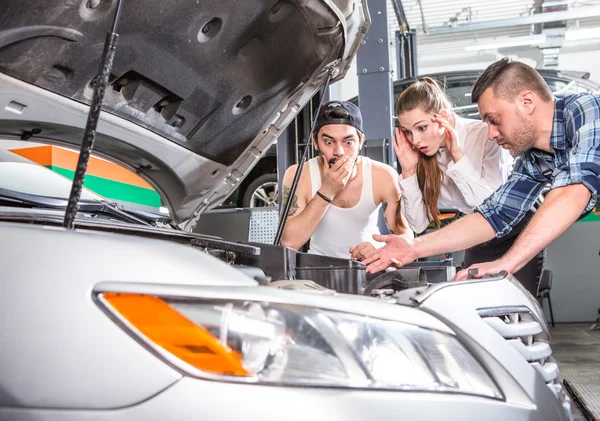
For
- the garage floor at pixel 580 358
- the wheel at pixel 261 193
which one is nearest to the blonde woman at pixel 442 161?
the garage floor at pixel 580 358

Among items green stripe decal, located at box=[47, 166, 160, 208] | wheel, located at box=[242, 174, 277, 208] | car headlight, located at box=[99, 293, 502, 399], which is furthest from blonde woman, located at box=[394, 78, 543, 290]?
wheel, located at box=[242, 174, 277, 208]

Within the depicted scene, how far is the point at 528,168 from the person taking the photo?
1969mm

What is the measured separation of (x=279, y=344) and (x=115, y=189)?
4651 mm

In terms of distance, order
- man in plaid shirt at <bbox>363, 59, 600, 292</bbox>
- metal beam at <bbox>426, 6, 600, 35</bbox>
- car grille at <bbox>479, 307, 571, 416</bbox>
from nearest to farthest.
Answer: car grille at <bbox>479, 307, 571, 416</bbox>
man in plaid shirt at <bbox>363, 59, 600, 292</bbox>
metal beam at <bbox>426, 6, 600, 35</bbox>

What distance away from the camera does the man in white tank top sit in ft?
7.94

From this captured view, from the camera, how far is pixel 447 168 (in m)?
2.23

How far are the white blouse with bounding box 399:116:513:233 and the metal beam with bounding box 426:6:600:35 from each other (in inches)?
358

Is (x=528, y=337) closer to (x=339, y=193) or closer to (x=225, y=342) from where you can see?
(x=225, y=342)

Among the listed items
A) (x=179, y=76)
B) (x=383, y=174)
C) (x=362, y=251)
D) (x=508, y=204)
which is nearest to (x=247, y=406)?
(x=179, y=76)

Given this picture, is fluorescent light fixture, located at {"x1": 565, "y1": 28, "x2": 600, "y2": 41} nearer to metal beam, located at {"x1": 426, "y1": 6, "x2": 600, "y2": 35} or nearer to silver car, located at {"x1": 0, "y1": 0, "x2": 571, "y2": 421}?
metal beam, located at {"x1": 426, "y1": 6, "x2": 600, "y2": 35}

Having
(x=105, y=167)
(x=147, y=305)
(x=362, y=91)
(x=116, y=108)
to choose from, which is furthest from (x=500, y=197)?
(x=105, y=167)

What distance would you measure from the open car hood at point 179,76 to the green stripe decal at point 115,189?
8.66 ft

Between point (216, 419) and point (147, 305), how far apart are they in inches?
6.4

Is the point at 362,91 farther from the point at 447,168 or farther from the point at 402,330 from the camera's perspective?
the point at 402,330
